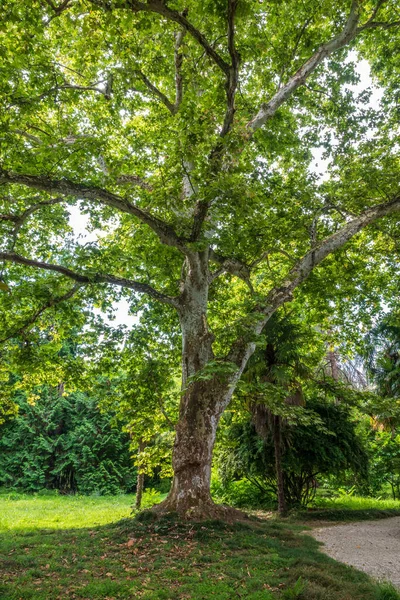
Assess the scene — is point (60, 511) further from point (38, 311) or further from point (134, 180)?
point (134, 180)

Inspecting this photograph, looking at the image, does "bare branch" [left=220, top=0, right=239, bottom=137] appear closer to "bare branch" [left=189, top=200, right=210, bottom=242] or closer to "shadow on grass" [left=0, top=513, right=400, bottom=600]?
"bare branch" [left=189, top=200, right=210, bottom=242]

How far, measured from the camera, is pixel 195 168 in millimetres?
7676

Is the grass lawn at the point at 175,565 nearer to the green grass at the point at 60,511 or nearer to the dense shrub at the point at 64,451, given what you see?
the green grass at the point at 60,511

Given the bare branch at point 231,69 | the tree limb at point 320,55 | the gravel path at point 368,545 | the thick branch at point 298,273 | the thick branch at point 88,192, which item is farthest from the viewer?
the tree limb at point 320,55

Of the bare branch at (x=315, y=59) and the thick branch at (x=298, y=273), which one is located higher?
the bare branch at (x=315, y=59)

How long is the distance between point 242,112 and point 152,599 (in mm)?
10205

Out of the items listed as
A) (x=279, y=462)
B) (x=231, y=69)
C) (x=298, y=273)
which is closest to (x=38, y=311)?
(x=298, y=273)

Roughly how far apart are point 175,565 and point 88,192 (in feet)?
19.0

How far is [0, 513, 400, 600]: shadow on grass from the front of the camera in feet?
13.3

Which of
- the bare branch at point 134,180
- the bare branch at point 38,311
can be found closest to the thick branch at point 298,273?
the bare branch at point 38,311

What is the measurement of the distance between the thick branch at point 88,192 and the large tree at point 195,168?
24 millimetres

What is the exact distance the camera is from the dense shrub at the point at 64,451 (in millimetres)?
18359

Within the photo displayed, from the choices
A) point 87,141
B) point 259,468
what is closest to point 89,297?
point 87,141

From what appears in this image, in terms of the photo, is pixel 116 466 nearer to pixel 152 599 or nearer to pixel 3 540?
pixel 3 540
